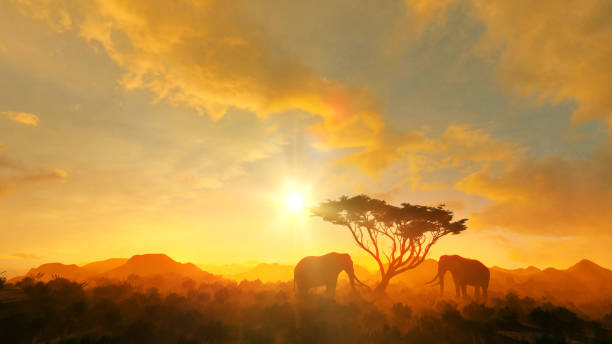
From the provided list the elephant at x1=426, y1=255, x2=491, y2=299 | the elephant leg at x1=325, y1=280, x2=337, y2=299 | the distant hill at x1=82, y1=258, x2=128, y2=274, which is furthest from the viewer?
the distant hill at x1=82, y1=258, x2=128, y2=274

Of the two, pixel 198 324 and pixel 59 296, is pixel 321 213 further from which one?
pixel 59 296

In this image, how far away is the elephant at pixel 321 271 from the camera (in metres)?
18.8

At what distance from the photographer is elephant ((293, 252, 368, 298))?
18766mm

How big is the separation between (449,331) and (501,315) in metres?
2.38

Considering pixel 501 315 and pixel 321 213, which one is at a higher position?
pixel 321 213

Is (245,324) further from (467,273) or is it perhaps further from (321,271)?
(467,273)

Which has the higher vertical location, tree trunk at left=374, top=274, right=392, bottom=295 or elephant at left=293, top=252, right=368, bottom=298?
elephant at left=293, top=252, right=368, bottom=298

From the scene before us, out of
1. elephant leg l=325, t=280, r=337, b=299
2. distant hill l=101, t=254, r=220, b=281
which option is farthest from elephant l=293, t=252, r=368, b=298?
distant hill l=101, t=254, r=220, b=281

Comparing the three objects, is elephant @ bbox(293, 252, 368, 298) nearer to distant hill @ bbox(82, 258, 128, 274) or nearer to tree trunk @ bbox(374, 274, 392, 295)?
tree trunk @ bbox(374, 274, 392, 295)

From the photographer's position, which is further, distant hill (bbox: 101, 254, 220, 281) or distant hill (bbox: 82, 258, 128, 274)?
distant hill (bbox: 82, 258, 128, 274)

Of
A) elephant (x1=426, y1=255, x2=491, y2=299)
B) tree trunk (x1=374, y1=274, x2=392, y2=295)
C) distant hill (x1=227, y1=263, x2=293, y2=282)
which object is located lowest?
distant hill (x1=227, y1=263, x2=293, y2=282)

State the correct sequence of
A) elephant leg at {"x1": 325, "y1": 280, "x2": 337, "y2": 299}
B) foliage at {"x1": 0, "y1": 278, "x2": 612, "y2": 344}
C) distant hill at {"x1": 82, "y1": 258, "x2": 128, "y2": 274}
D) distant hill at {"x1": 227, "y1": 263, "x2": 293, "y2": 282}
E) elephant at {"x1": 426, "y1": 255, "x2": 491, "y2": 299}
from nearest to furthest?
foliage at {"x1": 0, "y1": 278, "x2": 612, "y2": 344}, elephant leg at {"x1": 325, "y1": 280, "x2": 337, "y2": 299}, elephant at {"x1": 426, "y1": 255, "x2": 491, "y2": 299}, distant hill at {"x1": 227, "y1": 263, "x2": 293, "y2": 282}, distant hill at {"x1": 82, "y1": 258, "x2": 128, "y2": 274}

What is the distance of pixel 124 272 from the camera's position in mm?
49250

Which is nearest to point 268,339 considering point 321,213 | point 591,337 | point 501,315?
point 501,315
